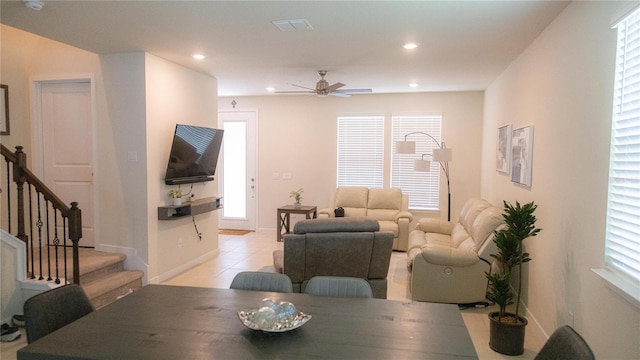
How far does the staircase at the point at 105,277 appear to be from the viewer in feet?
13.1

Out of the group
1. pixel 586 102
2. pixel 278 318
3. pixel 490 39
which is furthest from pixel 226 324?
pixel 490 39

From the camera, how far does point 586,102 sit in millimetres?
2551

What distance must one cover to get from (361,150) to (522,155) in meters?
3.79

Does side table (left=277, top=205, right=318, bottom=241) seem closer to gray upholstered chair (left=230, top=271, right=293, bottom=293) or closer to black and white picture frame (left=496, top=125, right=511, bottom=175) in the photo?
black and white picture frame (left=496, top=125, right=511, bottom=175)

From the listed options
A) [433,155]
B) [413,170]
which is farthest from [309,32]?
[413,170]

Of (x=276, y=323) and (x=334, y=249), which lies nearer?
(x=276, y=323)

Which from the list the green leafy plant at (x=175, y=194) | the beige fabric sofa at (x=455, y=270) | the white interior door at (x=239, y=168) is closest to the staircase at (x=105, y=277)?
the green leafy plant at (x=175, y=194)

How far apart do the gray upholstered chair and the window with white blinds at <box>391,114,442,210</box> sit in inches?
209

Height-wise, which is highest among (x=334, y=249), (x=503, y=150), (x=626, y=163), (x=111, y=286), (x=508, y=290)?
(x=503, y=150)

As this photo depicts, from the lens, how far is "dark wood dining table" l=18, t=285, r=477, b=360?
1.55m

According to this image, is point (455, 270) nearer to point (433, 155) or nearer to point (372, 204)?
point (433, 155)

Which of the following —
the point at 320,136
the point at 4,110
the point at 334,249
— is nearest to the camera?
the point at 334,249

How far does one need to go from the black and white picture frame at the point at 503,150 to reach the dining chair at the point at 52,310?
4.30 metres

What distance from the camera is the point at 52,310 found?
1928mm
